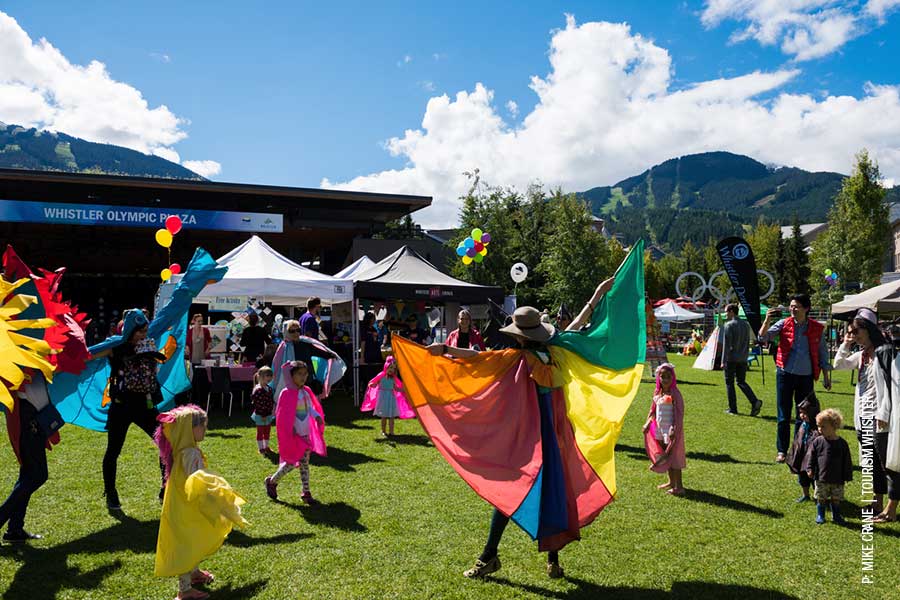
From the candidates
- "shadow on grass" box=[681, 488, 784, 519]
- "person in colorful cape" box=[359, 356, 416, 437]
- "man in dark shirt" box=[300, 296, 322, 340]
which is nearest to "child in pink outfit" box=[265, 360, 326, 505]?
"person in colorful cape" box=[359, 356, 416, 437]

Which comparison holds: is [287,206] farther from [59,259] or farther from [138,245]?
[59,259]

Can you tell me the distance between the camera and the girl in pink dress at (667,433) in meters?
6.33

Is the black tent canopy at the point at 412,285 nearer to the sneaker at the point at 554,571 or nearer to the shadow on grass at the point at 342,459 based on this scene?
the shadow on grass at the point at 342,459

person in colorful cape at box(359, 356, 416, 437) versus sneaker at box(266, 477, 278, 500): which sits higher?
person in colorful cape at box(359, 356, 416, 437)

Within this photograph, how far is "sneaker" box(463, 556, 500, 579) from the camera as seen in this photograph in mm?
4312

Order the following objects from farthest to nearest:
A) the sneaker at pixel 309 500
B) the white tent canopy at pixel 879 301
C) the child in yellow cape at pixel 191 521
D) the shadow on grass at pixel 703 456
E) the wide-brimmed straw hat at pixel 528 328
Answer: the white tent canopy at pixel 879 301 < the shadow on grass at pixel 703 456 < the sneaker at pixel 309 500 < the wide-brimmed straw hat at pixel 528 328 < the child in yellow cape at pixel 191 521

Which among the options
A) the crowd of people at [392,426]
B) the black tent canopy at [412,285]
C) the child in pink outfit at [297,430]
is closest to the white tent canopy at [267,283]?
the black tent canopy at [412,285]

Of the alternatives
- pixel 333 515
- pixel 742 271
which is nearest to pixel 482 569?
pixel 333 515

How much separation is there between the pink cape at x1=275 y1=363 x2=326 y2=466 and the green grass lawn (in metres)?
0.45

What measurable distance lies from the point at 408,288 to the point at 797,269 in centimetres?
5872

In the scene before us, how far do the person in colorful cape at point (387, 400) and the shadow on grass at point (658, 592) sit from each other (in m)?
5.11

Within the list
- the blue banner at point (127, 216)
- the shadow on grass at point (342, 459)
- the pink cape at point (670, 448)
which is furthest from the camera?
the blue banner at point (127, 216)

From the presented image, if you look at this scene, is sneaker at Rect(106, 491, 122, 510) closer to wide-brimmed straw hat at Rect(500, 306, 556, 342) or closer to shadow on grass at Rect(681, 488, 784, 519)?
wide-brimmed straw hat at Rect(500, 306, 556, 342)

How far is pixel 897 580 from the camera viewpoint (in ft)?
13.9
